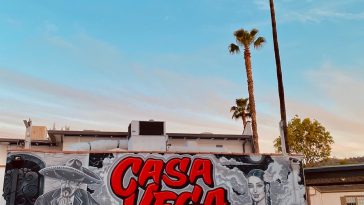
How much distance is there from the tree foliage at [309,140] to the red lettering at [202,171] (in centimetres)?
5156

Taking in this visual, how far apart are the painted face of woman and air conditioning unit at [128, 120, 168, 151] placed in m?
5.74

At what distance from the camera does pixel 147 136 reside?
22.5 metres

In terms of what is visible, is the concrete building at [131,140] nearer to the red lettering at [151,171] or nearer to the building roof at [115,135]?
the building roof at [115,135]

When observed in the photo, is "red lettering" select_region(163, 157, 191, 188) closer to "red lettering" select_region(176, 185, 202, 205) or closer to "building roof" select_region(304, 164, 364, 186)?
"red lettering" select_region(176, 185, 202, 205)

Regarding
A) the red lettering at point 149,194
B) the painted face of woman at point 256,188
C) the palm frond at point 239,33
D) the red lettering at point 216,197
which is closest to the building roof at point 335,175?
the painted face of woman at point 256,188

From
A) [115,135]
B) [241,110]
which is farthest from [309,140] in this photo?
[115,135]

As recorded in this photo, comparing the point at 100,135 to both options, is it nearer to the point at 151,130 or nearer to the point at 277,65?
the point at 151,130

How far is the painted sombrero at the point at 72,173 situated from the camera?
17.5m

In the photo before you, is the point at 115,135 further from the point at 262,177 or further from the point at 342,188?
the point at 342,188

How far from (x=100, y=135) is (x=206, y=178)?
1370cm

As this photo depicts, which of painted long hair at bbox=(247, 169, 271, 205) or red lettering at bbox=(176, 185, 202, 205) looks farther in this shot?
painted long hair at bbox=(247, 169, 271, 205)

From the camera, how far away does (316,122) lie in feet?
225

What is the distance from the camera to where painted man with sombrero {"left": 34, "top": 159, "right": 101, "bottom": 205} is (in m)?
17.2

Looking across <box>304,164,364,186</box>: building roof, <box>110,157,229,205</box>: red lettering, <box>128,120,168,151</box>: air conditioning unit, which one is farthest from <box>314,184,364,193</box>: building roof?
<box>128,120,168,151</box>: air conditioning unit
